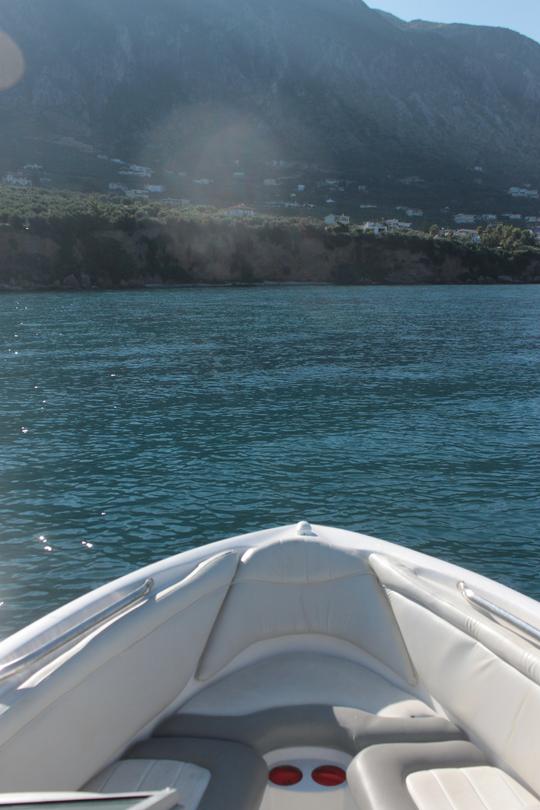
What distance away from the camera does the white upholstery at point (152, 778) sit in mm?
3900

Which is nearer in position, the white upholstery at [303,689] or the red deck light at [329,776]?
the red deck light at [329,776]

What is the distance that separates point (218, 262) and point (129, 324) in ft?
125

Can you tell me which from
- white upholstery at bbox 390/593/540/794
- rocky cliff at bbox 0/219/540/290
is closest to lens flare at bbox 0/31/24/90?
rocky cliff at bbox 0/219/540/290

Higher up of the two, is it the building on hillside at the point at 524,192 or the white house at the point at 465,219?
the building on hillside at the point at 524,192

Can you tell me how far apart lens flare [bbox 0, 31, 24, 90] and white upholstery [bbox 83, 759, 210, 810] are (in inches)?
5585

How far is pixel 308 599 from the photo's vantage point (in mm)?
5512

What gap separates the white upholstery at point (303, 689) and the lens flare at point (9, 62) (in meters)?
141

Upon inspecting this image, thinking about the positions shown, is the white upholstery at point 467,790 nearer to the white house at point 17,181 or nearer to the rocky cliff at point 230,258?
the rocky cliff at point 230,258

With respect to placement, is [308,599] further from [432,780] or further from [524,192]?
[524,192]

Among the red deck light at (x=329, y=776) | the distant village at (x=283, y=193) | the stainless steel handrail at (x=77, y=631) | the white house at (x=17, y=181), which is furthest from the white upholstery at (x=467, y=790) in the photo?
the distant village at (x=283, y=193)

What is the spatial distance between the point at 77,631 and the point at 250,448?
1143 cm

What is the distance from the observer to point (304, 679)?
5.22 meters

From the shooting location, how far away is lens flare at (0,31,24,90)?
128m

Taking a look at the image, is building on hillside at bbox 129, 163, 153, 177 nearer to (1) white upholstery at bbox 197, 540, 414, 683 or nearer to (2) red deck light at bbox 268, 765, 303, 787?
(1) white upholstery at bbox 197, 540, 414, 683
